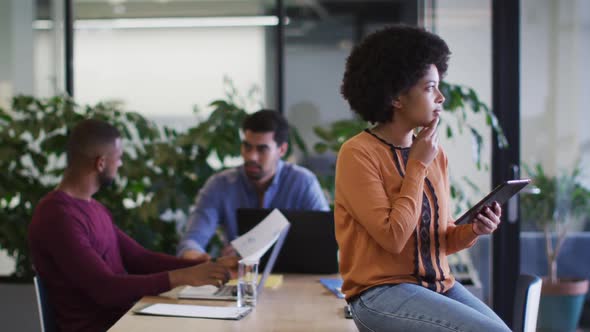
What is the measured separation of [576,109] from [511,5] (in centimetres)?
68

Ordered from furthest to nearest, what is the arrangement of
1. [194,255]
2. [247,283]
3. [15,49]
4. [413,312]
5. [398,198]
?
[15,49], [194,255], [247,283], [398,198], [413,312]

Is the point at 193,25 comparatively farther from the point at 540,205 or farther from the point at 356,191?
the point at 356,191

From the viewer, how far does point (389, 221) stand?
1756mm

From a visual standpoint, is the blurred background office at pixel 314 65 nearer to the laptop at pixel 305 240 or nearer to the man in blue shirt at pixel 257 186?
the man in blue shirt at pixel 257 186

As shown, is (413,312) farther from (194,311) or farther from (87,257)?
(87,257)

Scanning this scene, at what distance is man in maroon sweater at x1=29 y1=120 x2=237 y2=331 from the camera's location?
2.40 meters

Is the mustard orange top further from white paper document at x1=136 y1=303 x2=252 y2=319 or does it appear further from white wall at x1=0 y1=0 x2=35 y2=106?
white wall at x1=0 y1=0 x2=35 y2=106

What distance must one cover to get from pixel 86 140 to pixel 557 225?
8.64ft

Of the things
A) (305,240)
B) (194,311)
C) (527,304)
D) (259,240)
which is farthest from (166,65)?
(527,304)

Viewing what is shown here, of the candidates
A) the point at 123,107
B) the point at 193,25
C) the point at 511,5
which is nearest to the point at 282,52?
the point at 193,25

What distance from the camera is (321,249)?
2.81m

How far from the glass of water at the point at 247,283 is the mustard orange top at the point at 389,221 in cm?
49

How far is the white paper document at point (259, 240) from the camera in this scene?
231 cm

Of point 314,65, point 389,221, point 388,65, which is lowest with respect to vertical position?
point 389,221
